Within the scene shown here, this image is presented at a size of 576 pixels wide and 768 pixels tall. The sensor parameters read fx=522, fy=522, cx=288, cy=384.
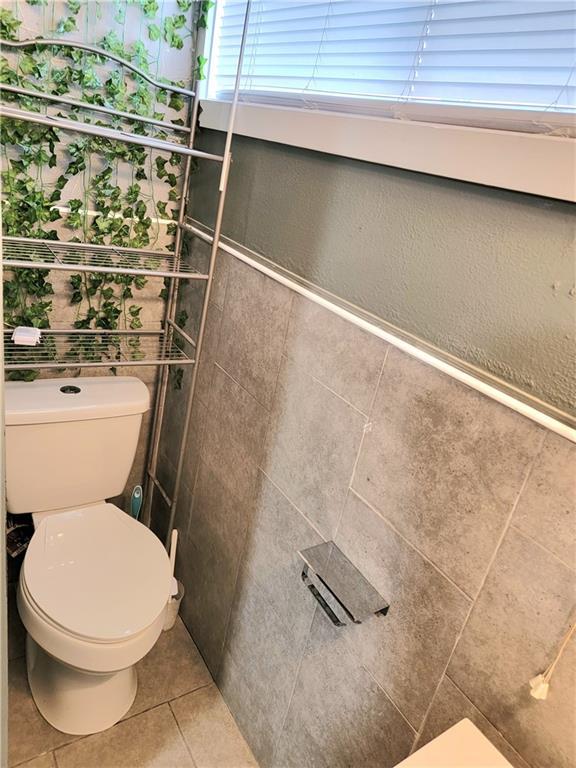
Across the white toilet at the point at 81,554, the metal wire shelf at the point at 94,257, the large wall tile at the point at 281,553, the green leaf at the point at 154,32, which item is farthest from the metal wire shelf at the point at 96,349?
the green leaf at the point at 154,32

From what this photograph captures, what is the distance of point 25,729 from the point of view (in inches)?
58.5

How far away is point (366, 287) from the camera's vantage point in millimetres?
1084

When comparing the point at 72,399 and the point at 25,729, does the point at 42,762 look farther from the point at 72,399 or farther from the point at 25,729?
the point at 72,399

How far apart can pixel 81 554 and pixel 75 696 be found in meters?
0.40

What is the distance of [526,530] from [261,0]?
1409 millimetres

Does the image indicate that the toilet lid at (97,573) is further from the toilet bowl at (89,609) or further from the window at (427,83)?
the window at (427,83)

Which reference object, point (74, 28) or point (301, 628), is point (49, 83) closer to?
point (74, 28)

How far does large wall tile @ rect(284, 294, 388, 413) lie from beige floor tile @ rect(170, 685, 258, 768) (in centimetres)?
115

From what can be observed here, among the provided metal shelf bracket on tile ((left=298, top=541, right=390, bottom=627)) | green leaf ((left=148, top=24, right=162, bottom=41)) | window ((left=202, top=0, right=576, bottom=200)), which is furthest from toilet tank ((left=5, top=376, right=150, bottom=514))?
green leaf ((left=148, top=24, right=162, bottom=41))

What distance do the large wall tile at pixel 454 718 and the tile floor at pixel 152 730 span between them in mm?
788

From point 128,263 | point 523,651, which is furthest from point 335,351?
point 128,263

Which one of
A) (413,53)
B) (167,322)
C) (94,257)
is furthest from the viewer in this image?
(167,322)

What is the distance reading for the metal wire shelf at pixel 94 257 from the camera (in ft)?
4.75

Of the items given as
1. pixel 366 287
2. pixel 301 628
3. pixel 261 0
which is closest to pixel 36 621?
pixel 301 628
